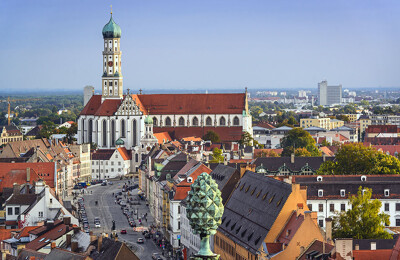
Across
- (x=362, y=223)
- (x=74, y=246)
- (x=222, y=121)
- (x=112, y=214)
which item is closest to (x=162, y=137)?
(x=222, y=121)

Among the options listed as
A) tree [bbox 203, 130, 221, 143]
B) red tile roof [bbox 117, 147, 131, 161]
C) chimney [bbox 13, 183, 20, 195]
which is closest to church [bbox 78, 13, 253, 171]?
tree [bbox 203, 130, 221, 143]

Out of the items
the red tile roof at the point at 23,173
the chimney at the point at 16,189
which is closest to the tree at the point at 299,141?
the red tile roof at the point at 23,173

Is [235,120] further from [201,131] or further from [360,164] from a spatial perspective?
[360,164]

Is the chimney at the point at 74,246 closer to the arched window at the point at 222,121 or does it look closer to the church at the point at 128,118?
the church at the point at 128,118

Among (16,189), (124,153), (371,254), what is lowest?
(124,153)

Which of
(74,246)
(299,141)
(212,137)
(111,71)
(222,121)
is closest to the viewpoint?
(74,246)

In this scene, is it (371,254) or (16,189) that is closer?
(371,254)

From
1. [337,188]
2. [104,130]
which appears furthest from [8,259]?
[104,130]
